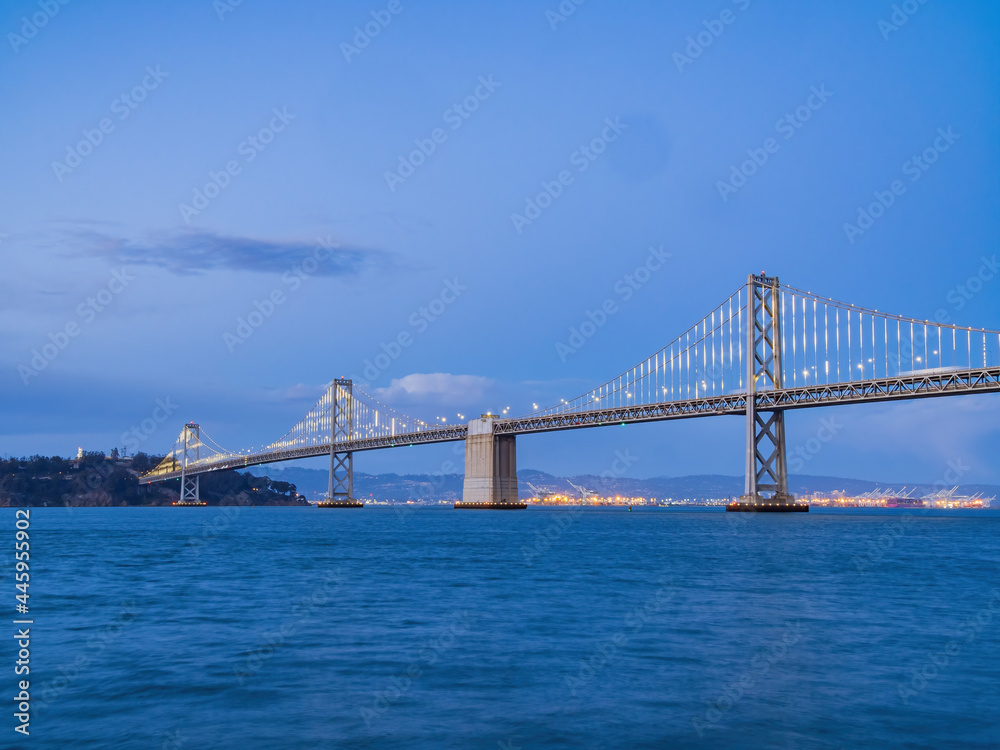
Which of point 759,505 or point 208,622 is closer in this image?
point 208,622

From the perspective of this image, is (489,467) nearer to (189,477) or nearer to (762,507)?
(762,507)

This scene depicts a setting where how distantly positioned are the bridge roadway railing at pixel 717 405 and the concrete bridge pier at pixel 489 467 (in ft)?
4.87

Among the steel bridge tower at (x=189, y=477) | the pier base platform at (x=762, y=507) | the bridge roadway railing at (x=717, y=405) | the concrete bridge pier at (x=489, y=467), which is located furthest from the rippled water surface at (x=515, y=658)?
the steel bridge tower at (x=189, y=477)

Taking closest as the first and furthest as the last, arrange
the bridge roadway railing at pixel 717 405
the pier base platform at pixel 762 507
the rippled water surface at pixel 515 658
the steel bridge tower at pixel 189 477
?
the rippled water surface at pixel 515 658 → the bridge roadway railing at pixel 717 405 → the pier base platform at pixel 762 507 → the steel bridge tower at pixel 189 477

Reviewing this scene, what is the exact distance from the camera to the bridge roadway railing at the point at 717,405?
5266cm

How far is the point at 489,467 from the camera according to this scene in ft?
285

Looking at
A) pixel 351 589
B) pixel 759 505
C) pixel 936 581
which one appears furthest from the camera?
pixel 759 505

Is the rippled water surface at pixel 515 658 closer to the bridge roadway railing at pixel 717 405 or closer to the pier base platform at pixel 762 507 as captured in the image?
the bridge roadway railing at pixel 717 405

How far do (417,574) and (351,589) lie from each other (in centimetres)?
418

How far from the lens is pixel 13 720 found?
9.58 meters

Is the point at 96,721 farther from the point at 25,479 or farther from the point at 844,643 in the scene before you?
the point at 25,479

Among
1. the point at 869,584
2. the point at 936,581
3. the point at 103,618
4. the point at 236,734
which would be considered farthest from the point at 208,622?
the point at 936,581

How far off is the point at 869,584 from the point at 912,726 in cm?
1352

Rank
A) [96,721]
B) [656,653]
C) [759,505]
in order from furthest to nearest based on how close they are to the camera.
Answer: [759,505], [656,653], [96,721]
